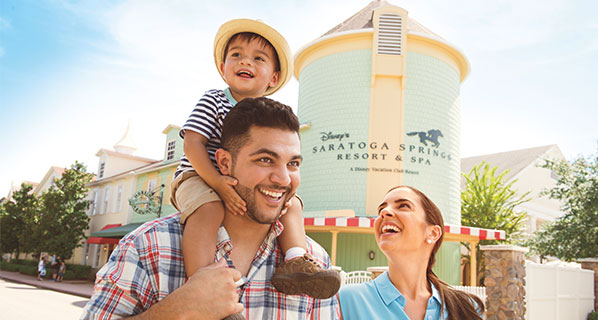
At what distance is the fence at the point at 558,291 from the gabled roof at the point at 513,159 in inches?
661

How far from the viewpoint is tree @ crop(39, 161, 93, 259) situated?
28.6 m

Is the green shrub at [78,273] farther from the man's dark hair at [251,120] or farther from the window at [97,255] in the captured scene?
the man's dark hair at [251,120]

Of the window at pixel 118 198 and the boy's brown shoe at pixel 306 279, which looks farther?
the window at pixel 118 198

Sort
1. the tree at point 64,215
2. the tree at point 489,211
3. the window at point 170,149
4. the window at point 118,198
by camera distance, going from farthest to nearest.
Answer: the window at point 118,198
the tree at point 64,215
the window at point 170,149
the tree at point 489,211

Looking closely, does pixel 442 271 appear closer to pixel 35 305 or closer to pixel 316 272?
pixel 35 305

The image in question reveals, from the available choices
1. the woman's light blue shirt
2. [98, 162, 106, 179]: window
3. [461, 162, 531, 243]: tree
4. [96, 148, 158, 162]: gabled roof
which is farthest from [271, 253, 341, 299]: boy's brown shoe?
[98, 162, 106, 179]: window

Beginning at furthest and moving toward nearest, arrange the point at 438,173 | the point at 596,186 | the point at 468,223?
1. the point at 468,223
2. the point at 438,173
3. the point at 596,186

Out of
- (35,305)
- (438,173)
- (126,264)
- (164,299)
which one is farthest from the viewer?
(438,173)

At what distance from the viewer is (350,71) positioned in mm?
18297

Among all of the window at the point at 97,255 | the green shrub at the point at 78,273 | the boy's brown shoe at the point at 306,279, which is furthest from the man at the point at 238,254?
the window at the point at 97,255

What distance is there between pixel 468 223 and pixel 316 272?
23.2 metres

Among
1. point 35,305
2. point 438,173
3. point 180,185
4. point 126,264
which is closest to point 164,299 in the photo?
point 126,264

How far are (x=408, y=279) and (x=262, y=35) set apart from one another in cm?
197

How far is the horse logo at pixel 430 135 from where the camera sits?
693 inches
